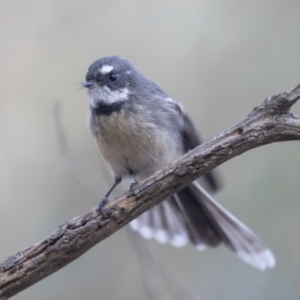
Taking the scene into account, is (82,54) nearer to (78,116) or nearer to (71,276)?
(78,116)

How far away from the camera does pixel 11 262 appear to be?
3.09 meters

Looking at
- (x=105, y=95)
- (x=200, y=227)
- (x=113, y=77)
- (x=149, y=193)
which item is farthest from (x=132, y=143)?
(x=200, y=227)

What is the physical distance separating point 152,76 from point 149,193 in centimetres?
311

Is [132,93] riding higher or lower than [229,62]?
lower

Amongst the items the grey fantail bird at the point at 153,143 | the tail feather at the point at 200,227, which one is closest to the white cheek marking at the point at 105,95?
the grey fantail bird at the point at 153,143

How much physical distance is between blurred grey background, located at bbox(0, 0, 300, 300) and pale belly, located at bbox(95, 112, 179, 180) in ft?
3.52

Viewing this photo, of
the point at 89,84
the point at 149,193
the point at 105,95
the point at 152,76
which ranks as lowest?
the point at 149,193

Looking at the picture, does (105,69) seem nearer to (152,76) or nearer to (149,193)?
(149,193)

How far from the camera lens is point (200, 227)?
13.9 feet

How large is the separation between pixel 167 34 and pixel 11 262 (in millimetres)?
3628

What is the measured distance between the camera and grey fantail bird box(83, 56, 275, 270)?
12.6ft

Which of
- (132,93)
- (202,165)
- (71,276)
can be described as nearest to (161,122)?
(132,93)

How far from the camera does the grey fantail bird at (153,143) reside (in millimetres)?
3828

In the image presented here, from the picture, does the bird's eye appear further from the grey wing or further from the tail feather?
the tail feather
